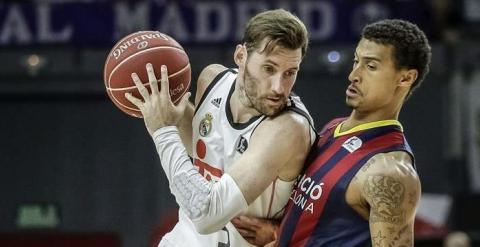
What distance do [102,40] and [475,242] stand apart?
359 centimetres

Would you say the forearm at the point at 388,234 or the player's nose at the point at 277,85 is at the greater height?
the player's nose at the point at 277,85

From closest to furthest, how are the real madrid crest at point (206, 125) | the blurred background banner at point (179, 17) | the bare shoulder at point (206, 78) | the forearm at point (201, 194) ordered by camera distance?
the forearm at point (201, 194) < the real madrid crest at point (206, 125) < the bare shoulder at point (206, 78) < the blurred background banner at point (179, 17)

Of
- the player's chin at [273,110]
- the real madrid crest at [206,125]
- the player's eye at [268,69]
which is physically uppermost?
the player's eye at [268,69]

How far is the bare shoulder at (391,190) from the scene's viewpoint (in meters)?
4.68

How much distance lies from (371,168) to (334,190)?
0.61ft

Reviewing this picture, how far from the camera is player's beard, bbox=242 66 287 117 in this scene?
16.5ft

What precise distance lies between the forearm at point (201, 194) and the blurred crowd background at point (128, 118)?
16.6 ft

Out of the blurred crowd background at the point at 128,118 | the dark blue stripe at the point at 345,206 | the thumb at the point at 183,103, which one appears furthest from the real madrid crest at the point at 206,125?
the blurred crowd background at the point at 128,118

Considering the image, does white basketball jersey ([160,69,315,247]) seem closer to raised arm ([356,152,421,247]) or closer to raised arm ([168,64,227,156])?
raised arm ([168,64,227,156])

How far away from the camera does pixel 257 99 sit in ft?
16.6

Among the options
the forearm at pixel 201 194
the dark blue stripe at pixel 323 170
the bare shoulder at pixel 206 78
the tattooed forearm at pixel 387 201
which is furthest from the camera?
the bare shoulder at pixel 206 78

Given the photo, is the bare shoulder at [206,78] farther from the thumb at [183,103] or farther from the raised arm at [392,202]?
the raised arm at [392,202]

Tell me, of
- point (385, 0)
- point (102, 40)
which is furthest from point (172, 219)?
point (385, 0)

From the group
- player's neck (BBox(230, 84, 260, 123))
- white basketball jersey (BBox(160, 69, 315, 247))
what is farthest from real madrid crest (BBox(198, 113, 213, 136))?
player's neck (BBox(230, 84, 260, 123))
